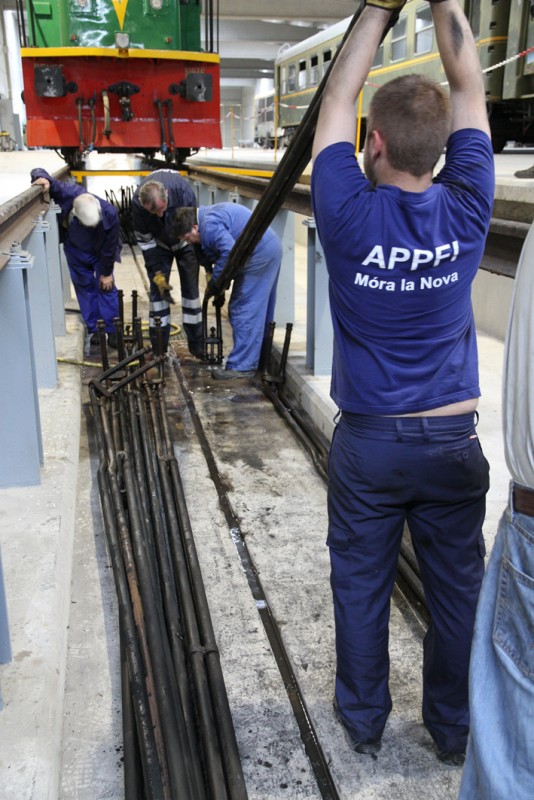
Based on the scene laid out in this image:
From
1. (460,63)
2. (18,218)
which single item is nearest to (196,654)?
(460,63)

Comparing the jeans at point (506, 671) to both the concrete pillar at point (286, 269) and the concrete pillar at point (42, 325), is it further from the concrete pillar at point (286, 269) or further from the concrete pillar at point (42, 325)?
the concrete pillar at point (286, 269)

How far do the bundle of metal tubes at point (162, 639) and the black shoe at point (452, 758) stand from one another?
637 millimetres

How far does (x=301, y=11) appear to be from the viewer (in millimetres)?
27484

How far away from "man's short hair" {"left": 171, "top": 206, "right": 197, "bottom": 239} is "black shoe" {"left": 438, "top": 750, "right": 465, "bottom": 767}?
4391mm

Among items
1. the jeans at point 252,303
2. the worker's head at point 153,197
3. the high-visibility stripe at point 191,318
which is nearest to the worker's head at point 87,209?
the worker's head at point 153,197

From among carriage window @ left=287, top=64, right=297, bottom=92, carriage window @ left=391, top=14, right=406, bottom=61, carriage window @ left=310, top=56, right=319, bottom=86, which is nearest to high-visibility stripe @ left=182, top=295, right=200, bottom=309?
carriage window @ left=391, top=14, right=406, bottom=61

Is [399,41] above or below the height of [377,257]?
above

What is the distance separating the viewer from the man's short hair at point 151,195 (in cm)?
584

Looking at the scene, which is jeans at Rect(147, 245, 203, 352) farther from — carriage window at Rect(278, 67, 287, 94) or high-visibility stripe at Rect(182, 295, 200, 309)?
carriage window at Rect(278, 67, 287, 94)

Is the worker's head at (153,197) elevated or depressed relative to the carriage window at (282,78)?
depressed

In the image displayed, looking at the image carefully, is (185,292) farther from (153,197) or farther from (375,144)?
(375,144)

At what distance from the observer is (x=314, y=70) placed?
15.8 m

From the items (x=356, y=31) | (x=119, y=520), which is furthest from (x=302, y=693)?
(x=356, y=31)

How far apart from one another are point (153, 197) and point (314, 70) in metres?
11.5
